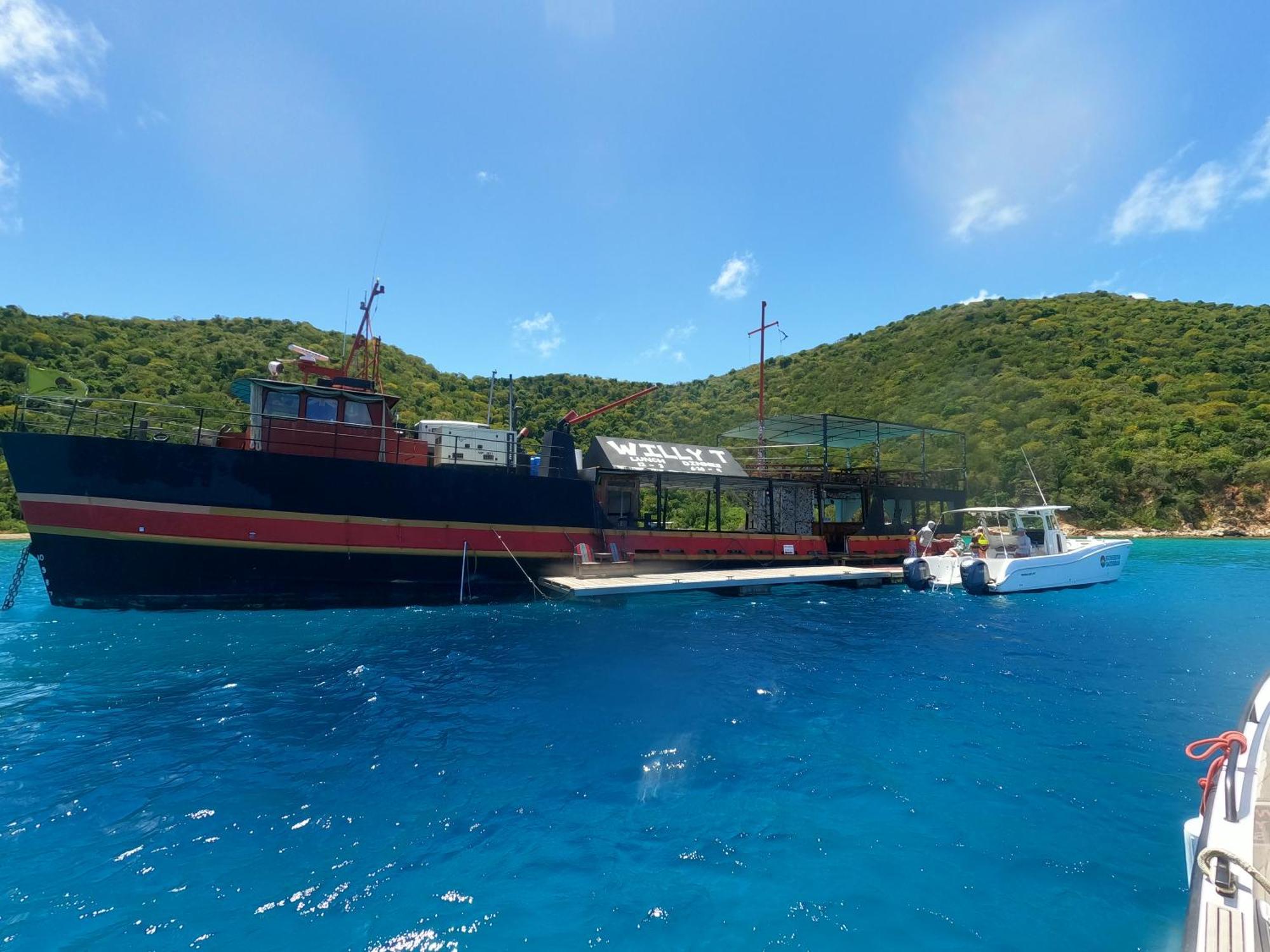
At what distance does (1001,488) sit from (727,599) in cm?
4037

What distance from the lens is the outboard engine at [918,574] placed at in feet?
64.8

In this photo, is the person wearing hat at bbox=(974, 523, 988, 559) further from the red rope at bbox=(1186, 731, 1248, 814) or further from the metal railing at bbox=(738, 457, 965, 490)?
the red rope at bbox=(1186, 731, 1248, 814)

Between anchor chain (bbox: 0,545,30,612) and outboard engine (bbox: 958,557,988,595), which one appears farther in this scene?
outboard engine (bbox: 958,557,988,595)

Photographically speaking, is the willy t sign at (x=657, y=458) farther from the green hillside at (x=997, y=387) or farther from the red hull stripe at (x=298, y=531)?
the green hillside at (x=997, y=387)

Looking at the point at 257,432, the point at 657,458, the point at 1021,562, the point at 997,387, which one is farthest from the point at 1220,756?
the point at 997,387

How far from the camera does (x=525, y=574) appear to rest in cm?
1530

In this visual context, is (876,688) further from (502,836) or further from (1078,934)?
(502,836)

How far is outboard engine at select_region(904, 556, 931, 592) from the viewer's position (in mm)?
19750

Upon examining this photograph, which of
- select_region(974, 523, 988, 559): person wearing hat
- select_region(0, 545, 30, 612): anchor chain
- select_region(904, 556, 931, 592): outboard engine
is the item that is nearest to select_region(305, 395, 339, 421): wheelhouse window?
select_region(0, 545, 30, 612): anchor chain

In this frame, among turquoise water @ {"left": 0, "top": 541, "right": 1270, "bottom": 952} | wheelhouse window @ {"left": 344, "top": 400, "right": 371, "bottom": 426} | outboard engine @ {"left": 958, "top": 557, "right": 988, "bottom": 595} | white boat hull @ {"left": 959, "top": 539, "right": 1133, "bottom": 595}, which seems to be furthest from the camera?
white boat hull @ {"left": 959, "top": 539, "right": 1133, "bottom": 595}

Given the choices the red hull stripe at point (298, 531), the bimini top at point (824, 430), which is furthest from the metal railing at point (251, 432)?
the bimini top at point (824, 430)

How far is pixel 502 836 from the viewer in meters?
4.62

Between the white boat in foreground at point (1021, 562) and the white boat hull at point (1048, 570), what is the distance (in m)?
0.02

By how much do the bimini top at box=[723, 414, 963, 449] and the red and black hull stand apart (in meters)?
10.2
